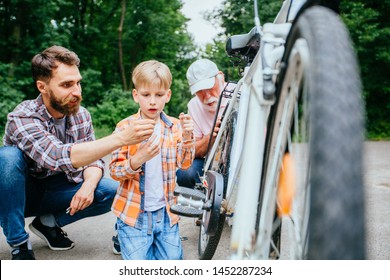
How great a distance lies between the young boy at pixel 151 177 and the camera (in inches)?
70.1

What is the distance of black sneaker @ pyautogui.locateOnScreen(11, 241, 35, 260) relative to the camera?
6.49 feet

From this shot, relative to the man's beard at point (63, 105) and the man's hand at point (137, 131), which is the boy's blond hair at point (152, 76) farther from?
the man's beard at point (63, 105)

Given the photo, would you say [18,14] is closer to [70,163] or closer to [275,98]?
[70,163]

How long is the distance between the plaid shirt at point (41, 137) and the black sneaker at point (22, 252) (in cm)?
41

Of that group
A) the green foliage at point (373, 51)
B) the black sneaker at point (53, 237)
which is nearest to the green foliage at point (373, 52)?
the green foliage at point (373, 51)

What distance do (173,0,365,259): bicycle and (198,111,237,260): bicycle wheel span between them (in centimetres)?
57

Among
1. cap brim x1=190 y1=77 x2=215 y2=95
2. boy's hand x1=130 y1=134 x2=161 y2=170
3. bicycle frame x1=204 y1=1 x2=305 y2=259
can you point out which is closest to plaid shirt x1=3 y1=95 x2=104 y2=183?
boy's hand x1=130 y1=134 x2=161 y2=170

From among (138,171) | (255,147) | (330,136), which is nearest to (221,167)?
(138,171)

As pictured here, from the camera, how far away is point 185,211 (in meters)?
1.71

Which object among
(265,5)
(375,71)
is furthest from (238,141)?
(265,5)

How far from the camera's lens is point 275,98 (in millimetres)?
1003

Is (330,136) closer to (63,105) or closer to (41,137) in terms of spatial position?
(41,137)

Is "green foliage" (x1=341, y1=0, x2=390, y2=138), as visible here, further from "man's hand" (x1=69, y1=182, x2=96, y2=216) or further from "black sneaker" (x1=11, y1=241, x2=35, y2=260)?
"black sneaker" (x1=11, y1=241, x2=35, y2=260)

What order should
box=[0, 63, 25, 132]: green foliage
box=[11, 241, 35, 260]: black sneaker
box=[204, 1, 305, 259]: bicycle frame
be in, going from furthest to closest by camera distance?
box=[0, 63, 25, 132]: green foliage
box=[11, 241, 35, 260]: black sneaker
box=[204, 1, 305, 259]: bicycle frame
